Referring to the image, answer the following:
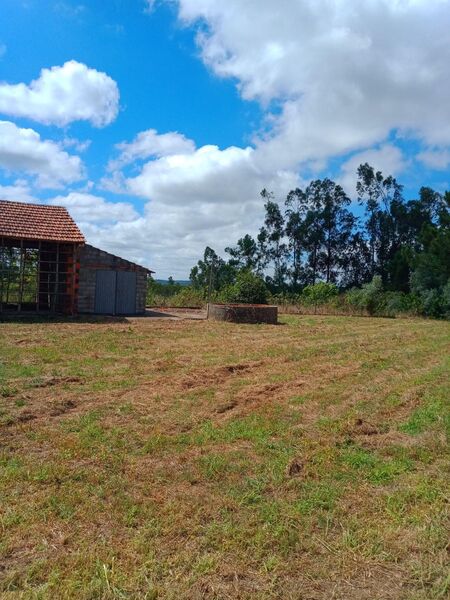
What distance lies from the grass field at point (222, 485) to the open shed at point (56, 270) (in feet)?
37.8

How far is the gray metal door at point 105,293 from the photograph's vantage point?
21.5 m

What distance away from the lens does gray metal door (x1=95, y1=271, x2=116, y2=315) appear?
21.5m

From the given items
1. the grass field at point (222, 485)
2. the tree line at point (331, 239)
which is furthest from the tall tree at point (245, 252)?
the grass field at point (222, 485)

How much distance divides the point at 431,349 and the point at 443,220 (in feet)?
53.5

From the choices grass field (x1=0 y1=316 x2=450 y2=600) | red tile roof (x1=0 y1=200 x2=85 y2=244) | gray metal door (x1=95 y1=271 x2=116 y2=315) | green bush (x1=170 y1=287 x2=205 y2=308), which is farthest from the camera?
green bush (x1=170 y1=287 x2=205 y2=308)

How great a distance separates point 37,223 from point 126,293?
15.9ft

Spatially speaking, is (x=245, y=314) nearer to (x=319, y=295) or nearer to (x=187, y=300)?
(x=187, y=300)

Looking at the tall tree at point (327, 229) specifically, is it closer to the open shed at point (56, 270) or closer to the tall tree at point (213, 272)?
the tall tree at point (213, 272)

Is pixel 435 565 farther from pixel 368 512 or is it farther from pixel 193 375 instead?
pixel 193 375

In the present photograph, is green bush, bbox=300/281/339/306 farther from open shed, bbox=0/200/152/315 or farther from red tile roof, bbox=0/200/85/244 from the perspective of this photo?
red tile roof, bbox=0/200/85/244

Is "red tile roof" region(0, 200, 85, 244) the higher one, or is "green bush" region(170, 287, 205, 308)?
"red tile roof" region(0, 200, 85, 244)

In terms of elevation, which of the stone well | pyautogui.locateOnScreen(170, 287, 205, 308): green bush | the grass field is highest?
pyautogui.locateOnScreen(170, 287, 205, 308): green bush

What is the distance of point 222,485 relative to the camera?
3830 millimetres

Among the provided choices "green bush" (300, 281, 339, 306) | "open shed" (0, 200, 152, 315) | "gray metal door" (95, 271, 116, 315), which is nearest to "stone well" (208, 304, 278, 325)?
"open shed" (0, 200, 152, 315)
